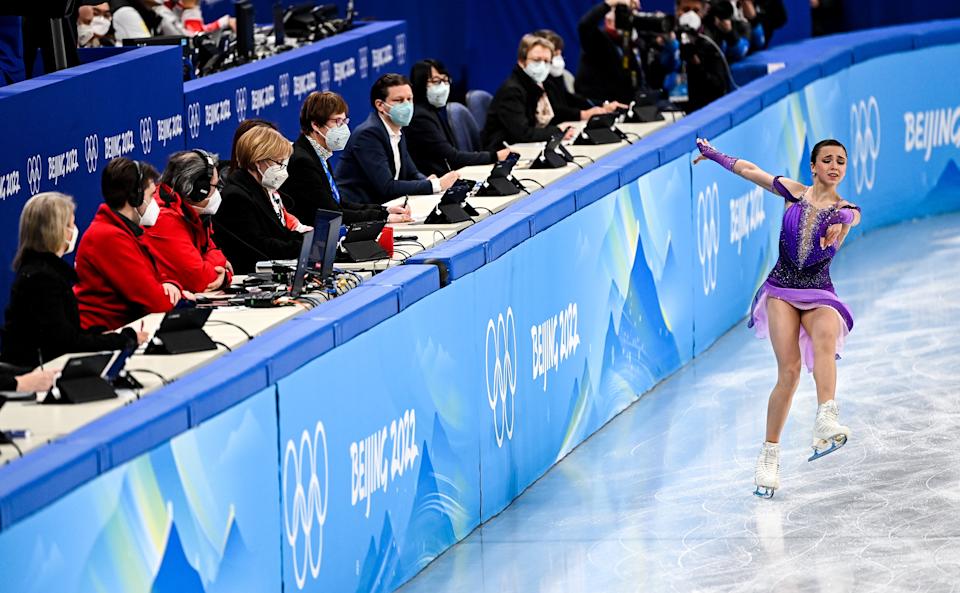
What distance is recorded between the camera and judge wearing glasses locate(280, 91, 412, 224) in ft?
27.1

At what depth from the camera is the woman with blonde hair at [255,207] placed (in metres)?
7.48

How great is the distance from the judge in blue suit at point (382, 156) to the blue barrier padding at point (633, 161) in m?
0.87

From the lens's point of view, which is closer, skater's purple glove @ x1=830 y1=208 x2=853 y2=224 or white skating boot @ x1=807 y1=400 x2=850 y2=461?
white skating boot @ x1=807 y1=400 x2=850 y2=461

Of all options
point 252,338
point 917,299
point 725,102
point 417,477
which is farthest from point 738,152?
point 252,338

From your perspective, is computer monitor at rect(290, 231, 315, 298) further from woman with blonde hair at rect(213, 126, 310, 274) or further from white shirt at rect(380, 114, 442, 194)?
white shirt at rect(380, 114, 442, 194)

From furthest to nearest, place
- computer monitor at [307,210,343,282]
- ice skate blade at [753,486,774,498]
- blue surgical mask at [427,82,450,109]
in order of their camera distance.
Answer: blue surgical mask at [427,82,450,109] → ice skate blade at [753,486,774,498] → computer monitor at [307,210,343,282]

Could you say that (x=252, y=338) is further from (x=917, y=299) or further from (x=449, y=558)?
(x=917, y=299)

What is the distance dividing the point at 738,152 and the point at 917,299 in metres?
1.58

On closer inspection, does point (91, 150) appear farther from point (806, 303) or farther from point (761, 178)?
point (806, 303)

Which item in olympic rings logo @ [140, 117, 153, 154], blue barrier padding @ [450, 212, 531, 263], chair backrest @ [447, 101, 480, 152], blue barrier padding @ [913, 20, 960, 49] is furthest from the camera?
blue barrier padding @ [913, 20, 960, 49]

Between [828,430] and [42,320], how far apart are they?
3.34 meters

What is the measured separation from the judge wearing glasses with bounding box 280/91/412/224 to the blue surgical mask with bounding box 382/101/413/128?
872mm

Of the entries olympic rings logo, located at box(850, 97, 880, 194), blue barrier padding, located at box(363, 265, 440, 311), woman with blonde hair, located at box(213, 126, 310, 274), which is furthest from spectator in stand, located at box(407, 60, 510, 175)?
olympic rings logo, located at box(850, 97, 880, 194)

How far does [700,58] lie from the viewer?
41.6 feet
